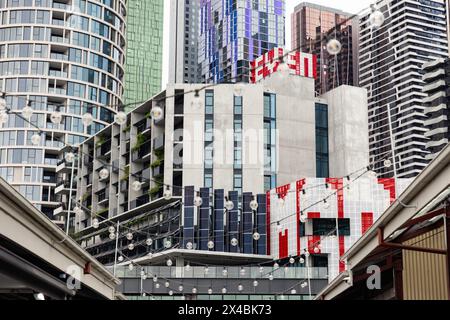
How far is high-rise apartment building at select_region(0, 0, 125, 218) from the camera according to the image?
118 metres

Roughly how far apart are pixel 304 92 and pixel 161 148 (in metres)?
18.0

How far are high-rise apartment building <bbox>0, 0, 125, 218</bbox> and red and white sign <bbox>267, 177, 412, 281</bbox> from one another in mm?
48538

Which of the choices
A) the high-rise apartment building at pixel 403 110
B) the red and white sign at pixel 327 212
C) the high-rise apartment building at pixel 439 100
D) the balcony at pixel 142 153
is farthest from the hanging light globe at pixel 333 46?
the high-rise apartment building at pixel 403 110

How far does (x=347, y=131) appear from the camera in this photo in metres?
90.3

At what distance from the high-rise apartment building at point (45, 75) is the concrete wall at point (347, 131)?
39271 millimetres

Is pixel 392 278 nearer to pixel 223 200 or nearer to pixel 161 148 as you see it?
pixel 223 200

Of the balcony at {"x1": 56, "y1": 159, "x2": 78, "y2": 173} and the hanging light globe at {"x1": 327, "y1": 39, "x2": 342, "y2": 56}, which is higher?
the balcony at {"x1": 56, "y1": 159, "x2": 78, "y2": 173}

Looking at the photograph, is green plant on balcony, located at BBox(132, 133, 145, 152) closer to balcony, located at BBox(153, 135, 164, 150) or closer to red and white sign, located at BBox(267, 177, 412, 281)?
balcony, located at BBox(153, 135, 164, 150)

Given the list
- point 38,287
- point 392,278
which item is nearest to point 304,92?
point 392,278

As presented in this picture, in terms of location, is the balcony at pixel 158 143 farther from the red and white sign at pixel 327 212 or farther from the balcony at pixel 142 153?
the red and white sign at pixel 327 212

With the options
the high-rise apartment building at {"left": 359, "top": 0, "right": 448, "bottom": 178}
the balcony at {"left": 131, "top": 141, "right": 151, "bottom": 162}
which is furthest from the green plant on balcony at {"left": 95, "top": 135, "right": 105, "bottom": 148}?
the high-rise apartment building at {"left": 359, "top": 0, "right": 448, "bottom": 178}

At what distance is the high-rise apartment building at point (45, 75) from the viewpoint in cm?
11831

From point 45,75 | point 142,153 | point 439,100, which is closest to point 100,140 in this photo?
point 142,153
